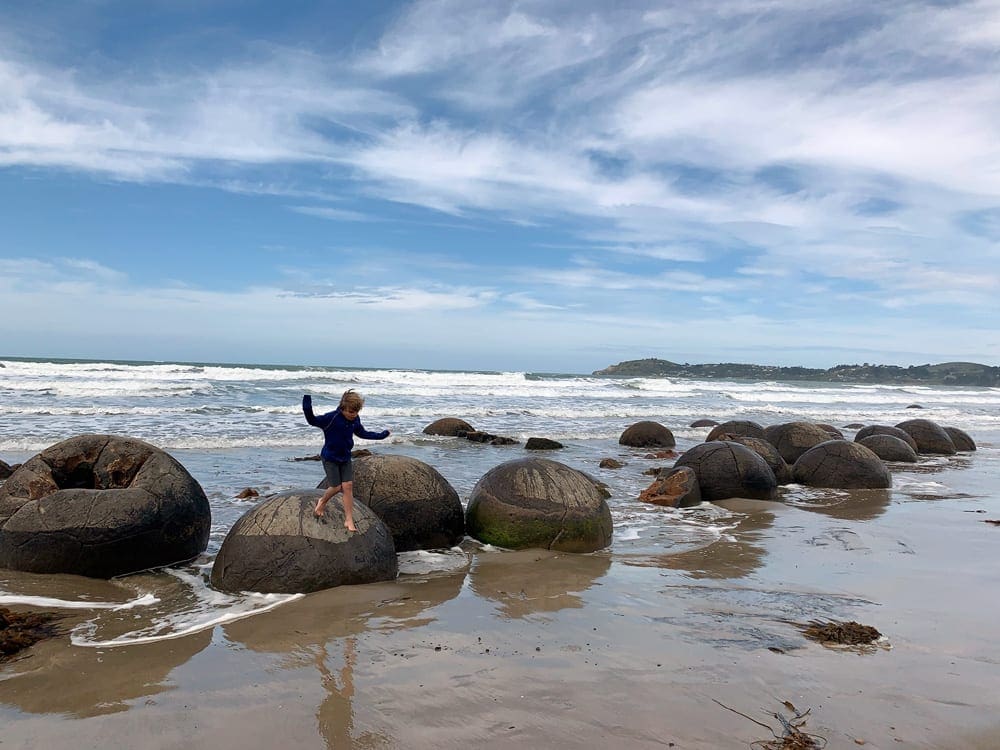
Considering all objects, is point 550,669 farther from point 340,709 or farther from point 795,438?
point 795,438

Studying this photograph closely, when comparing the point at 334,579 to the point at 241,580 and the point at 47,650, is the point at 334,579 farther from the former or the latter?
the point at 47,650

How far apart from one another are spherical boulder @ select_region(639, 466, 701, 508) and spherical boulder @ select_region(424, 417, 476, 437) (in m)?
9.26

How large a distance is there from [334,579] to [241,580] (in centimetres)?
72

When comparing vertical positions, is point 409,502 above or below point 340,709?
above

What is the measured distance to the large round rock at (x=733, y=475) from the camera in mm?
10781

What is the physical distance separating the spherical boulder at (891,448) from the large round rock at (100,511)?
47.2ft

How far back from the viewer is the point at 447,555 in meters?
7.23

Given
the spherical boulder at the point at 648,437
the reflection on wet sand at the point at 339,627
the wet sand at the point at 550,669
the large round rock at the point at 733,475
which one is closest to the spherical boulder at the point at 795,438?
the spherical boulder at the point at 648,437

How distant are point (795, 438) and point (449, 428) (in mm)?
8794

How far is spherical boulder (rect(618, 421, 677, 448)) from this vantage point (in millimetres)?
18609

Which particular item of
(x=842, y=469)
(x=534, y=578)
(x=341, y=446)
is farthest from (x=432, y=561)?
(x=842, y=469)

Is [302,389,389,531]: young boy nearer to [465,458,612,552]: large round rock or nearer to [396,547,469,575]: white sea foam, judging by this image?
[396,547,469,575]: white sea foam

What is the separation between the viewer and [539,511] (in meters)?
7.39

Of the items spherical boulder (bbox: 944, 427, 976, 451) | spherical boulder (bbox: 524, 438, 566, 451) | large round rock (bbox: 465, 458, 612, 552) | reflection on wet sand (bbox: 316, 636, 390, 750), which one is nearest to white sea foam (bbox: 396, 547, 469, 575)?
large round rock (bbox: 465, 458, 612, 552)
